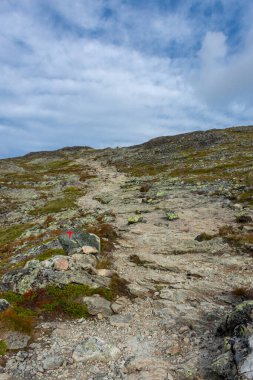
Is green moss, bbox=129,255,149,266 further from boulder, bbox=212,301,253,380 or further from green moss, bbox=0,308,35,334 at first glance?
boulder, bbox=212,301,253,380

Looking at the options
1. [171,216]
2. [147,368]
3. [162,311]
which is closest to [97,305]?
[162,311]

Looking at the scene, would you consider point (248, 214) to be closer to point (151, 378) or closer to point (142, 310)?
point (142, 310)

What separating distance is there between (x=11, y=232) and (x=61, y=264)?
25.6m

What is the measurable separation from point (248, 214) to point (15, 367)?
25.5 metres

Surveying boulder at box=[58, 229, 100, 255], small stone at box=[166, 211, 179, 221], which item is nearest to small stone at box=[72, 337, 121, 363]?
boulder at box=[58, 229, 100, 255]

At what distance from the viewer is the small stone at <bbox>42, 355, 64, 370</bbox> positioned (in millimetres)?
11565

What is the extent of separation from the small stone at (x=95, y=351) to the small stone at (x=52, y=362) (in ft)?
1.70

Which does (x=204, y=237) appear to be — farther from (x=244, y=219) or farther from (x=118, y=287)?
(x=118, y=287)

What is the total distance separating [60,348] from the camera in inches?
495

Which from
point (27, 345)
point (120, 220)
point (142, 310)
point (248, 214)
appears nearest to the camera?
point (27, 345)

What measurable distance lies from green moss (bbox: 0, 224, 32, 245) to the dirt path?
1610 cm

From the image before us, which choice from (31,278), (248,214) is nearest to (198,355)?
(31,278)

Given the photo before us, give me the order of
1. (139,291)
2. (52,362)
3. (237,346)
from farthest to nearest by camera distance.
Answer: (139,291)
(52,362)
(237,346)

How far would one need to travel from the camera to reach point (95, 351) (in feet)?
40.0
